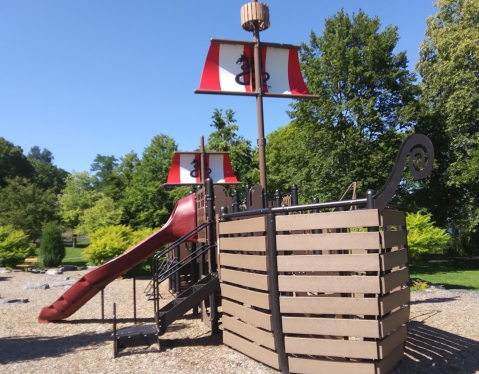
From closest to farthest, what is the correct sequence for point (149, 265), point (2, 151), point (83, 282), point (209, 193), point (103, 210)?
point (209, 193)
point (83, 282)
point (149, 265)
point (103, 210)
point (2, 151)

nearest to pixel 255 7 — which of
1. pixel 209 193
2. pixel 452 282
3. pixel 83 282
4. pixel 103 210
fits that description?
pixel 209 193

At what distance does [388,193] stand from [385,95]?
61.9ft

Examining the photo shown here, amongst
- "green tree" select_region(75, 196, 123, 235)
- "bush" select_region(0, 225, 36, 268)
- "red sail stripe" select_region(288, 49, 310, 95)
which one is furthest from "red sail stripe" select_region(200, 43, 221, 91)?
"green tree" select_region(75, 196, 123, 235)

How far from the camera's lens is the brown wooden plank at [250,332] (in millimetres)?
4980

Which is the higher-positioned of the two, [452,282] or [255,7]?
[255,7]

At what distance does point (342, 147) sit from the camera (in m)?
20.7

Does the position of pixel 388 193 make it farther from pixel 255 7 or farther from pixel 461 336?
pixel 255 7

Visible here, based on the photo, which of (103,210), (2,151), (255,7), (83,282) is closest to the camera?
(255,7)

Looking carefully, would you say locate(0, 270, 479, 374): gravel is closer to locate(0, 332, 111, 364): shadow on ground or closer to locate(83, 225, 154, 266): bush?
locate(0, 332, 111, 364): shadow on ground

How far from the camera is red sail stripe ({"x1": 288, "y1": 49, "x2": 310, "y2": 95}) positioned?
8.19 metres

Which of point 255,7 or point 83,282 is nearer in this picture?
point 255,7

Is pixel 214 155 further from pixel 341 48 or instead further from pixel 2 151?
pixel 2 151

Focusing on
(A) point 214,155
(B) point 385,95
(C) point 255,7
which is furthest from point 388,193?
(B) point 385,95

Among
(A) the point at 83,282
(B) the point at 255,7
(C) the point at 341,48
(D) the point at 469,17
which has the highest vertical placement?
(D) the point at 469,17
